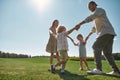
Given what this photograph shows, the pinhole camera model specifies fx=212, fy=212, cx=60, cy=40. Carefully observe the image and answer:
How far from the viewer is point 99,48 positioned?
7.89 m

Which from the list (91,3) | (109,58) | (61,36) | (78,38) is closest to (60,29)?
(61,36)

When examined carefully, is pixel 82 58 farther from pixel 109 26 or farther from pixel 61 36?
pixel 109 26

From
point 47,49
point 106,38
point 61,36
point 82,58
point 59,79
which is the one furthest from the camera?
point 82,58

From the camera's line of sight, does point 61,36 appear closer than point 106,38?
No

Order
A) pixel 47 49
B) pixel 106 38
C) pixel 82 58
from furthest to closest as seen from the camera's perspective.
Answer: pixel 82 58, pixel 47 49, pixel 106 38

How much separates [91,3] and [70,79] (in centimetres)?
318

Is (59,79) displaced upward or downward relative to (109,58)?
downward

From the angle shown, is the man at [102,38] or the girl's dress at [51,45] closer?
the man at [102,38]

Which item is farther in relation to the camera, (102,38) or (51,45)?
(51,45)

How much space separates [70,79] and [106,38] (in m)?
2.16

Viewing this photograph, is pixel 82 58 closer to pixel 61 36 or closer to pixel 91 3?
pixel 61 36

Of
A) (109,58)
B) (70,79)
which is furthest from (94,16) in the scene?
(70,79)

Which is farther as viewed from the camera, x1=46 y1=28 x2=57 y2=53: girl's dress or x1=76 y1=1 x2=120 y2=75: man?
x1=46 y1=28 x2=57 y2=53: girl's dress

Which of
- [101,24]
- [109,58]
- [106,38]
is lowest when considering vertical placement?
[109,58]
